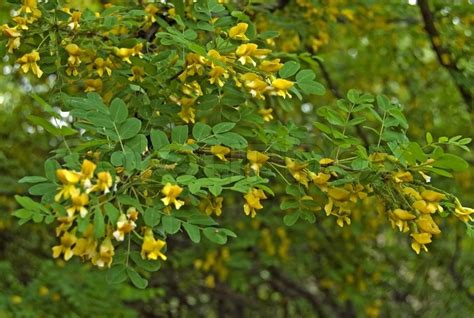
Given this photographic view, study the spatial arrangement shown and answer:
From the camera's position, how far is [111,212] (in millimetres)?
1273

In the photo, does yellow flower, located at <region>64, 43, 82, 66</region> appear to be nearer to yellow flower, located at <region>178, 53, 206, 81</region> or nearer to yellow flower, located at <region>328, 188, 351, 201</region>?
yellow flower, located at <region>178, 53, 206, 81</region>

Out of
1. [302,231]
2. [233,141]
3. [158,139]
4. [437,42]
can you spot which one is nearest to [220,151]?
[233,141]

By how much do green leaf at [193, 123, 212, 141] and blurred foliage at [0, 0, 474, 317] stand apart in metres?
0.72

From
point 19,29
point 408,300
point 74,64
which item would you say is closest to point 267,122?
point 74,64

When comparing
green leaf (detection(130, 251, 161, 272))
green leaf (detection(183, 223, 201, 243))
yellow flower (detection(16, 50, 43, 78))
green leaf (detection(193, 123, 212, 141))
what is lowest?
green leaf (detection(130, 251, 161, 272))

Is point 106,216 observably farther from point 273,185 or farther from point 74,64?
point 273,185

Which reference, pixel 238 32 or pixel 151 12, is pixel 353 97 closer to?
pixel 238 32

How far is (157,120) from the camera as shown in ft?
5.59

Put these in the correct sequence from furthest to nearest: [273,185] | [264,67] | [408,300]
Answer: [408,300] → [273,185] → [264,67]

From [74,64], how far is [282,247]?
213 centimetres

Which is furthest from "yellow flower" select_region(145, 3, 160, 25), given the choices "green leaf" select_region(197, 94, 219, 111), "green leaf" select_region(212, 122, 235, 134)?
"green leaf" select_region(212, 122, 235, 134)

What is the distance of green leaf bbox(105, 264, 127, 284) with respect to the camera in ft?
4.86

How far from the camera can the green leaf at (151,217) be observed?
4.55 feet

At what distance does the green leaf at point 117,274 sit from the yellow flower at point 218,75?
421mm
